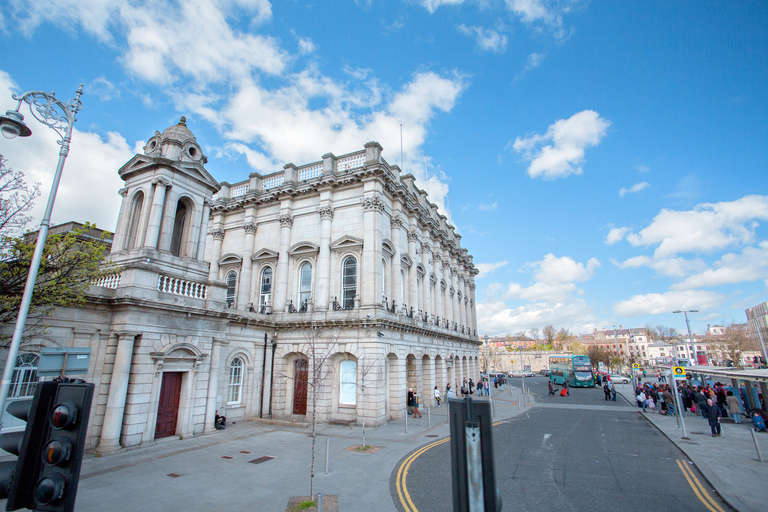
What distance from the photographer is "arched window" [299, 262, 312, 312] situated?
27375 mm

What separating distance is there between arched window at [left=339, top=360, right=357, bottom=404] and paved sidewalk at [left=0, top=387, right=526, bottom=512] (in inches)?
195

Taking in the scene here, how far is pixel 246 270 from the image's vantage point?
Answer: 96.9ft

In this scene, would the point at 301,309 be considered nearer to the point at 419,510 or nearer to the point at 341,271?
the point at 341,271

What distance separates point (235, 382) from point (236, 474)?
38.3 feet

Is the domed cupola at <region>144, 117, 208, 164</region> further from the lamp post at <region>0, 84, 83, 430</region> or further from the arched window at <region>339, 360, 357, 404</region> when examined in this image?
the arched window at <region>339, 360, 357, 404</region>

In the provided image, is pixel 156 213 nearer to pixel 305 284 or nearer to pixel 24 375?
pixel 24 375

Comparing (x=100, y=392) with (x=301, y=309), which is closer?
(x=100, y=392)

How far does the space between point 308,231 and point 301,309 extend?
5.63 meters

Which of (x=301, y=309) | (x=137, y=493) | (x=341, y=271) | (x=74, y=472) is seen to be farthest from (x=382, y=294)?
(x=74, y=472)

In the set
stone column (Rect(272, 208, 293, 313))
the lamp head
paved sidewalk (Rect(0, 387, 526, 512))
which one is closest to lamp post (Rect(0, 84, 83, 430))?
the lamp head

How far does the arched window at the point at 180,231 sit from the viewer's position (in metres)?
20.3

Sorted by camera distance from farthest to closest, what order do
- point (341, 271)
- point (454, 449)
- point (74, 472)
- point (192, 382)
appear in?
point (341, 271)
point (192, 382)
point (74, 472)
point (454, 449)

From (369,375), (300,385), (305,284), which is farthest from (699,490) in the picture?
(305,284)

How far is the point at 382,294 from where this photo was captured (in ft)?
85.1
